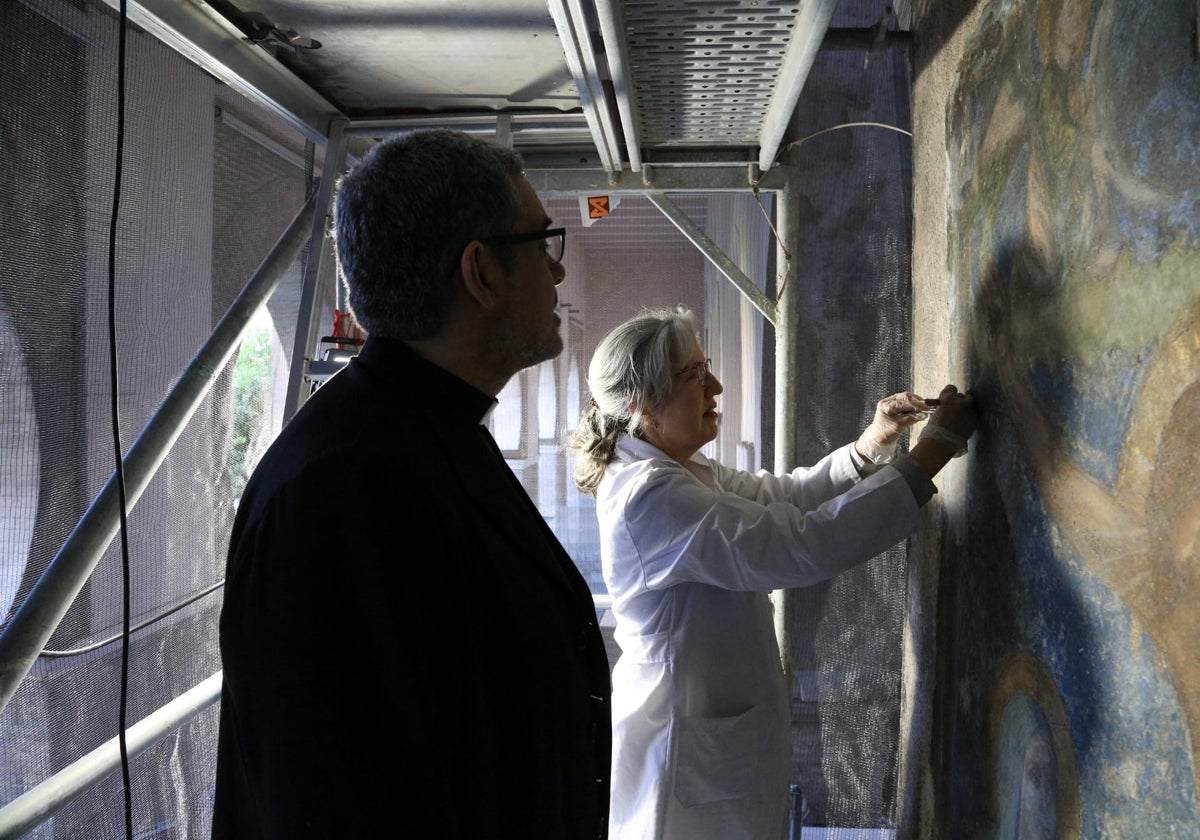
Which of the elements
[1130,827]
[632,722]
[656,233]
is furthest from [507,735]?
[656,233]

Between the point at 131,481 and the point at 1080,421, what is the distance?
5.39 feet

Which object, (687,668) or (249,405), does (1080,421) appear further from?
(249,405)

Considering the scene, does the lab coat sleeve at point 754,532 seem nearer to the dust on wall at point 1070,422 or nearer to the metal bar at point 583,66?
the dust on wall at point 1070,422

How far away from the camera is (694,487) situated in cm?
199

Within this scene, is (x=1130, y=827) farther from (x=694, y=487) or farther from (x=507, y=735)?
(x=694, y=487)

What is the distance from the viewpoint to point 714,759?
2.06m

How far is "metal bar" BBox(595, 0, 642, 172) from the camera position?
1.50 m

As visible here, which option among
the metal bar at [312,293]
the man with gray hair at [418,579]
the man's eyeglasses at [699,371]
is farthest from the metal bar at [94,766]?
the man's eyeglasses at [699,371]

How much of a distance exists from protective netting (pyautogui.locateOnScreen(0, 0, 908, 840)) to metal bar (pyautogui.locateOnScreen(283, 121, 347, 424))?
159mm

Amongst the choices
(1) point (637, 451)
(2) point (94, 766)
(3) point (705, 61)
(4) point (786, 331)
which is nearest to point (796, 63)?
(3) point (705, 61)

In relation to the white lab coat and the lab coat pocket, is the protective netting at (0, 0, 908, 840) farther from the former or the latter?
the lab coat pocket

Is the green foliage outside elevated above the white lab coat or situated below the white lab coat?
above

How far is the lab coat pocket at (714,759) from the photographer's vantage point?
2059mm

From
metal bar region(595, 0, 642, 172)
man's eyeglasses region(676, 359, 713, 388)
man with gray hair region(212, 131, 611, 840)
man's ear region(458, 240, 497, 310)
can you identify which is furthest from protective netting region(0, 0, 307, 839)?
man's eyeglasses region(676, 359, 713, 388)
